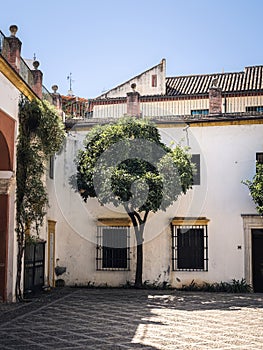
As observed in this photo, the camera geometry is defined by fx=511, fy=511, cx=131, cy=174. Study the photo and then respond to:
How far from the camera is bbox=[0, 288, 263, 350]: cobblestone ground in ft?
25.5

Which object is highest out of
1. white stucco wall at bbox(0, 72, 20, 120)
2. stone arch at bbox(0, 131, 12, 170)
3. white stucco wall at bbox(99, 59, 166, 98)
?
white stucco wall at bbox(99, 59, 166, 98)

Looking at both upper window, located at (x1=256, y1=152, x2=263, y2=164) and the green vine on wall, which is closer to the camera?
the green vine on wall

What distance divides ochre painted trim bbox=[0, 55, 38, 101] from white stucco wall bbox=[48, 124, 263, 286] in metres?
3.64

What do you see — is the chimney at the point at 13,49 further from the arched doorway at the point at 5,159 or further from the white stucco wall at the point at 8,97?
the arched doorway at the point at 5,159

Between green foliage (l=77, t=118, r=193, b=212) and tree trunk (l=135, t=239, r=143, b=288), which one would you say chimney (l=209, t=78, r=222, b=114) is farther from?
tree trunk (l=135, t=239, r=143, b=288)

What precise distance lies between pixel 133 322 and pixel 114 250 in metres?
6.58

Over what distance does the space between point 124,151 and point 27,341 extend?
7.24 m

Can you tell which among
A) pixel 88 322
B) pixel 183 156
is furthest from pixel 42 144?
pixel 88 322

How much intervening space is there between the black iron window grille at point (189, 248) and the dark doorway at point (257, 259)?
1.45 meters

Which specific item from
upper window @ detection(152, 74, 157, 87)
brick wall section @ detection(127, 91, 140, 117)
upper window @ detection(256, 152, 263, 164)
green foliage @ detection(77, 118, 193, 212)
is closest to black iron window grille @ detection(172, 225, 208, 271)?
green foliage @ detection(77, 118, 193, 212)

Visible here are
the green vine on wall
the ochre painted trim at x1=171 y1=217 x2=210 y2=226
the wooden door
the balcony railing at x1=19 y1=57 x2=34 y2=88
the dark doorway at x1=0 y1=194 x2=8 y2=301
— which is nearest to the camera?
the dark doorway at x1=0 y1=194 x2=8 y2=301

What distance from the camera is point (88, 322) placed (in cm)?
952

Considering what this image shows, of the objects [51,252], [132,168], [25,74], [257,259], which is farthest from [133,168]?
[257,259]

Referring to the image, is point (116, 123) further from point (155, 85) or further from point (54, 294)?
point (155, 85)
